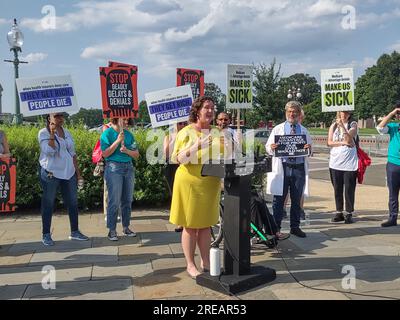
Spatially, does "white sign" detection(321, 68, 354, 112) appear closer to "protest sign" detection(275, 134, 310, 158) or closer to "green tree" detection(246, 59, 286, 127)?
"protest sign" detection(275, 134, 310, 158)

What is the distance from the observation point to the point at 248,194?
4.52m

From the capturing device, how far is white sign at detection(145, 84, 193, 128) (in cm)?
703

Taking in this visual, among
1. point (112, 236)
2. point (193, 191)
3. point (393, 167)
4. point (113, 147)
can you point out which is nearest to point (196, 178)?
point (193, 191)

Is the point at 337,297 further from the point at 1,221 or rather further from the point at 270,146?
the point at 1,221

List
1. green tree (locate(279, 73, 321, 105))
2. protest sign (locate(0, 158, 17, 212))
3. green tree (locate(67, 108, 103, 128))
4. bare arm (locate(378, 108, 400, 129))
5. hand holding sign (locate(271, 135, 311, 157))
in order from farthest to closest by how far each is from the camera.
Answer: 1. green tree (locate(279, 73, 321, 105))
2. green tree (locate(67, 108, 103, 128))
3. bare arm (locate(378, 108, 400, 129))
4. hand holding sign (locate(271, 135, 311, 157))
5. protest sign (locate(0, 158, 17, 212))

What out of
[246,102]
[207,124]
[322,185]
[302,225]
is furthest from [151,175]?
[322,185]

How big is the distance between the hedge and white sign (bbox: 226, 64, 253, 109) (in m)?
2.18

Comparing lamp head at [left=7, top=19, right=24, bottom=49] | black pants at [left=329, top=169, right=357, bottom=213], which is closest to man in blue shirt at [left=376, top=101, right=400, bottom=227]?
black pants at [left=329, top=169, right=357, bottom=213]

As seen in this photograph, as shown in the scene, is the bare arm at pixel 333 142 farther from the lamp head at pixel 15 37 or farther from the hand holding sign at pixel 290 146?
the lamp head at pixel 15 37

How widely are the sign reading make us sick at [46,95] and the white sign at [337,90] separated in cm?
382

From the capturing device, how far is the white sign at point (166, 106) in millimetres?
7027

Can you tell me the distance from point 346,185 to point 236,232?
370cm

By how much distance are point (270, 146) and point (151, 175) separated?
10.2ft

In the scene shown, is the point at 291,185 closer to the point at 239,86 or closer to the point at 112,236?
the point at 239,86
